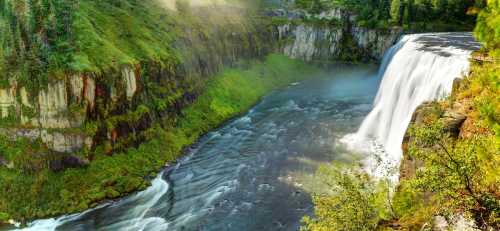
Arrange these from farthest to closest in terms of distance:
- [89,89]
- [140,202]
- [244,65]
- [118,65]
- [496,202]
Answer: [244,65]
[118,65]
[89,89]
[140,202]
[496,202]

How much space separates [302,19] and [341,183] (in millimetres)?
100949

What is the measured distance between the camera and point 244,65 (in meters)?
95.6

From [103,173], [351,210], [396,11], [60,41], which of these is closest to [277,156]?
[103,173]

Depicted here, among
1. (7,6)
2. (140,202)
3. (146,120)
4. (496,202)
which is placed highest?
(7,6)

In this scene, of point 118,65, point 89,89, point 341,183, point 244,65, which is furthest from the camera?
point 244,65

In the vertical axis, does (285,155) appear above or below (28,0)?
below

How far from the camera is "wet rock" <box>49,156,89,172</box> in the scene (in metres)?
45.8

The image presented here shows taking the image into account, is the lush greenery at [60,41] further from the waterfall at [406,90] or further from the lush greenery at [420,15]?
the lush greenery at [420,15]

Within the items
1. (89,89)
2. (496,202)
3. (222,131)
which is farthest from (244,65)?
(496,202)

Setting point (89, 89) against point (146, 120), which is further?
point (146, 120)

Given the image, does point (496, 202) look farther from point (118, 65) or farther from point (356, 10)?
point (356, 10)

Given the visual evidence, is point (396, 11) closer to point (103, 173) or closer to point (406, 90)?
point (406, 90)

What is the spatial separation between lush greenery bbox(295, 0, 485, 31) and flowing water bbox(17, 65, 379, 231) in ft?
138

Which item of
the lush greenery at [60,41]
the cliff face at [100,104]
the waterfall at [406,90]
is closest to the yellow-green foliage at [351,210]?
the waterfall at [406,90]
